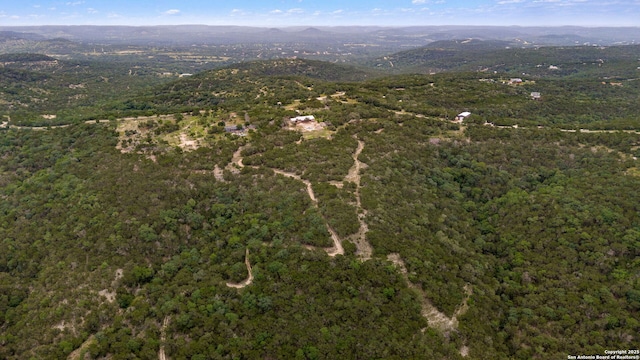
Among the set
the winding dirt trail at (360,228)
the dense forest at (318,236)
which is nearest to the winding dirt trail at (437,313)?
the dense forest at (318,236)

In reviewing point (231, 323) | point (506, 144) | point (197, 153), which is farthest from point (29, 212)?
point (506, 144)

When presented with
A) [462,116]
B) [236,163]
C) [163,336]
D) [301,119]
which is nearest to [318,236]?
[163,336]

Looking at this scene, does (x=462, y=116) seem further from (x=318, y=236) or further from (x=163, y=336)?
(x=163, y=336)

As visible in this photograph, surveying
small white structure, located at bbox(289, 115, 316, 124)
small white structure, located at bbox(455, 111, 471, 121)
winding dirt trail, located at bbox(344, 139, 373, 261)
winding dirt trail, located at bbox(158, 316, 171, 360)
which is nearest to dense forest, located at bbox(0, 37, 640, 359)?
winding dirt trail, located at bbox(158, 316, 171, 360)

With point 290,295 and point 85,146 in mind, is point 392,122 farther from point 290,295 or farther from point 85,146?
point 85,146

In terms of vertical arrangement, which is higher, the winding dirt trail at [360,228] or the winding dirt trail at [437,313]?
the winding dirt trail at [360,228]

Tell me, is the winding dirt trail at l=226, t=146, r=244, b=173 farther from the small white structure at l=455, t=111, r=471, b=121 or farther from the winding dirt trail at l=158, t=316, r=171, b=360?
the small white structure at l=455, t=111, r=471, b=121

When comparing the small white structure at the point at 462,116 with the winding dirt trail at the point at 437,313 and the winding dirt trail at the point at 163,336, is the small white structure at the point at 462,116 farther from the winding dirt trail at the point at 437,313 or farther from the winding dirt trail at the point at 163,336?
the winding dirt trail at the point at 163,336
